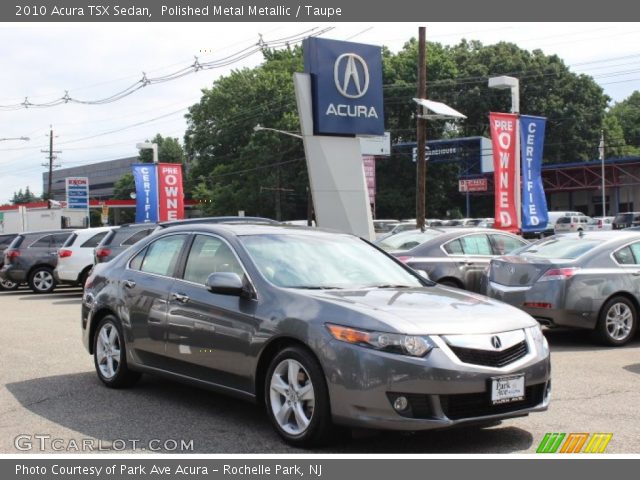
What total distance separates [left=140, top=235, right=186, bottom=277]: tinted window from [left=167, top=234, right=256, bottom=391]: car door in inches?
8.9

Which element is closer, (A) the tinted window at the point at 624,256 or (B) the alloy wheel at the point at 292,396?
(B) the alloy wheel at the point at 292,396

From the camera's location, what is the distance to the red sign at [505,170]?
19547mm

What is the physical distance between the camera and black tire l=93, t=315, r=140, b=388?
7453 millimetres

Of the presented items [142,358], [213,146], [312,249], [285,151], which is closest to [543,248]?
[312,249]

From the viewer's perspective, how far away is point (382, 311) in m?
5.34

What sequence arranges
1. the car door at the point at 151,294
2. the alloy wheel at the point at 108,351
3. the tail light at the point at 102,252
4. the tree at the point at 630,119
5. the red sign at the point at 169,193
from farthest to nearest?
the tree at the point at 630,119, the red sign at the point at 169,193, the tail light at the point at 102,252, the alloy wheel at the point at 108,351, the car door at the point at 151,294

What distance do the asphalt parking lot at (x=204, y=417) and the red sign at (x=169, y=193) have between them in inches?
818

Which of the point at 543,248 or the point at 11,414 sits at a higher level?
the point at 543,248

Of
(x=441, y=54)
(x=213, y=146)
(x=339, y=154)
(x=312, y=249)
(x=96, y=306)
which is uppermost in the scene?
(x=441, y=54)

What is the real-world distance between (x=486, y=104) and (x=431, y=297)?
60356 millimetres

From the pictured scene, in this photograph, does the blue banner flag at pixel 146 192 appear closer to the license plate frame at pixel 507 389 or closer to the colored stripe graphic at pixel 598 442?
the colored stripe graphic at pixel 598 442

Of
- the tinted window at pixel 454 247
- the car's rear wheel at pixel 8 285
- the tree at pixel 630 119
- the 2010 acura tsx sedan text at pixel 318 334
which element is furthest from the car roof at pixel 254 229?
the tree at pixel 630 119

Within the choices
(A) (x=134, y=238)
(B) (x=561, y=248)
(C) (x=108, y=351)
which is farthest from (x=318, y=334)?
(A) (x=134, y=238)

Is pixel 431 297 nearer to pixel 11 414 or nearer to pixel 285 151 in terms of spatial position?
pixel 11 414
